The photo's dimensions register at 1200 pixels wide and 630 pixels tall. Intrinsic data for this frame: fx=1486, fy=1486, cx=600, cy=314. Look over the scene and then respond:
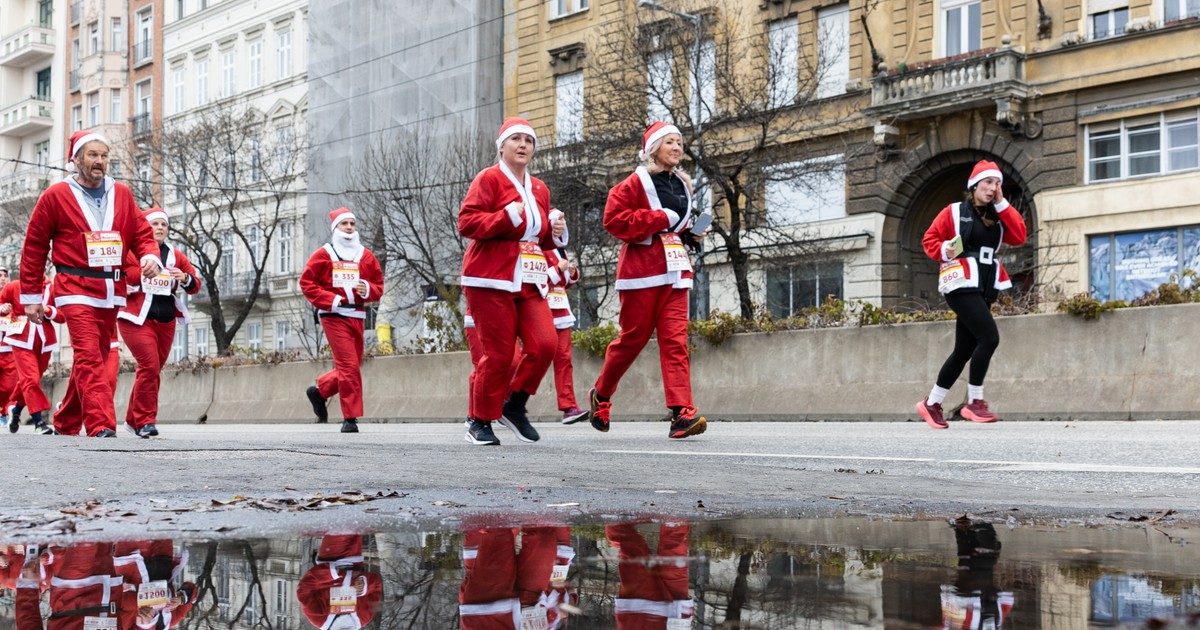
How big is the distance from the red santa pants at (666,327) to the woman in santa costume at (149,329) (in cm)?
387

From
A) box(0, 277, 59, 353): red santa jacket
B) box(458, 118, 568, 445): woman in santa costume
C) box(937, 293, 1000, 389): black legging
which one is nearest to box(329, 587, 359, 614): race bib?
box(458, 118, 568, 445): woman in santa costume

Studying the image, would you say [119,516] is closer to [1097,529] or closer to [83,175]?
[1097,529]

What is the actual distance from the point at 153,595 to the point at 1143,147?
2955cm

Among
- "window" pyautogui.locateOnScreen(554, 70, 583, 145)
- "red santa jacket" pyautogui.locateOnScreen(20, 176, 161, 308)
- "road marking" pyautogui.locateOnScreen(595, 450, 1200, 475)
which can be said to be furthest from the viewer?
"window" pyautogui.locateOnScreen(554, 70, 583, 145)

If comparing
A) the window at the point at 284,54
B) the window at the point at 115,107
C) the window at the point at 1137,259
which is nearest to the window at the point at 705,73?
the window at the point at 1137,259

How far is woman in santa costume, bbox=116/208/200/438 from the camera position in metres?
11.6

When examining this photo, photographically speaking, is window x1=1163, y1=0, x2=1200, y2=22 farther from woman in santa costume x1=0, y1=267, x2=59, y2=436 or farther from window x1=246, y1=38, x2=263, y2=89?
window x1=246, y1=38, x2=263, y2=89

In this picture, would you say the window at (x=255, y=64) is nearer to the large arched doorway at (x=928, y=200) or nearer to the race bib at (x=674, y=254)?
the large arched doorway at (x=928, y=200)

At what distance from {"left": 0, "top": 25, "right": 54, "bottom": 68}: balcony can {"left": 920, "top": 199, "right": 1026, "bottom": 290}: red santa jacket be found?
65.6 m

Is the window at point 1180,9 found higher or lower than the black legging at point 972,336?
higher

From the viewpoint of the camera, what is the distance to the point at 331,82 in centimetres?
4928

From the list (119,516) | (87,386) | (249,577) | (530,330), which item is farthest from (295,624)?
(87,386)

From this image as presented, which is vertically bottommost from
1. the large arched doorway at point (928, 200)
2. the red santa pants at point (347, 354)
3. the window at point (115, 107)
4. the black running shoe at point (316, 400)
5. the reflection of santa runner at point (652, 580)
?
the reflection of santa runner at point (652, 580)

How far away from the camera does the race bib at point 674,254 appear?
966 centimetres
